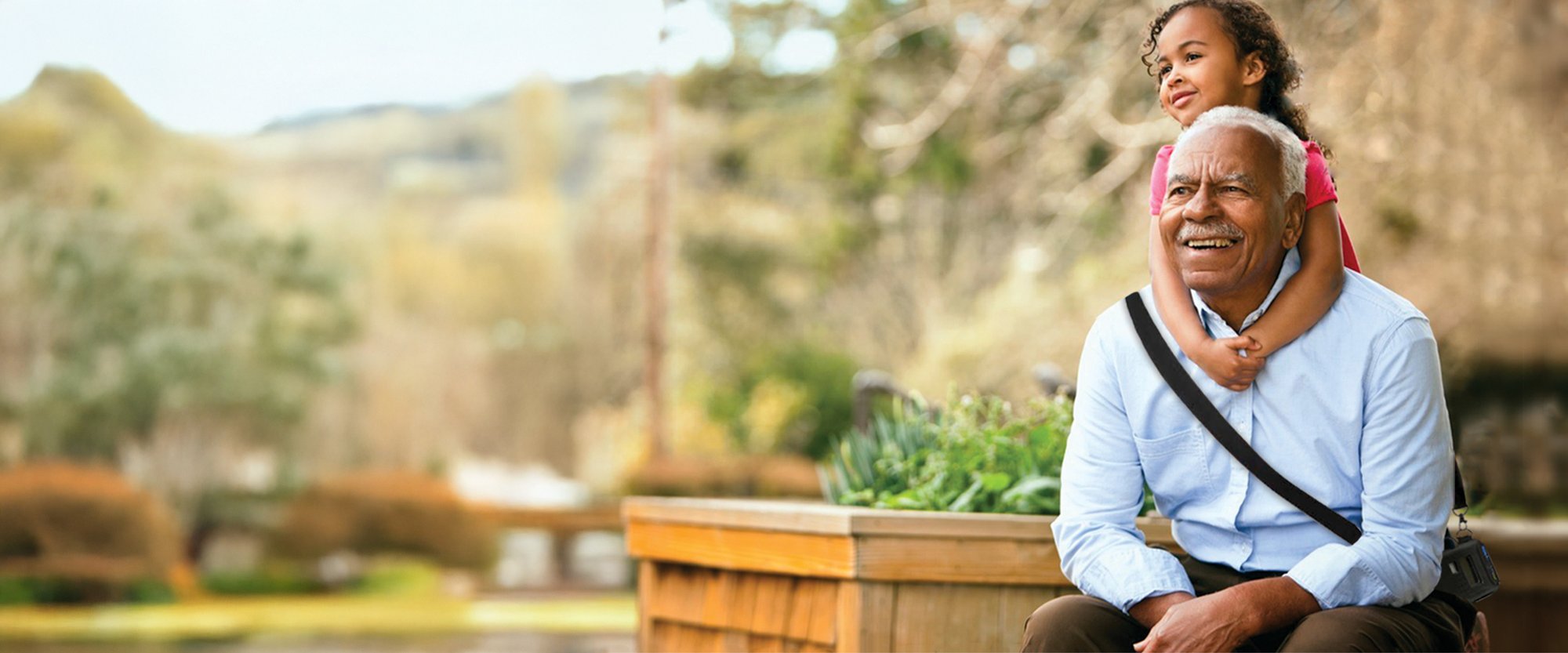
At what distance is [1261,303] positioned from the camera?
2.38 m

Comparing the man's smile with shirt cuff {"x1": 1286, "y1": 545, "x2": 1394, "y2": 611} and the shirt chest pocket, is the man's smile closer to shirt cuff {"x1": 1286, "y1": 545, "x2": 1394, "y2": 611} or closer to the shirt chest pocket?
the shirt chest pocket

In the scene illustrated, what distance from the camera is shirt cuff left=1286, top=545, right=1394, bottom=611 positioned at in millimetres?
2217

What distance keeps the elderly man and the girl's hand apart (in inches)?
1.0

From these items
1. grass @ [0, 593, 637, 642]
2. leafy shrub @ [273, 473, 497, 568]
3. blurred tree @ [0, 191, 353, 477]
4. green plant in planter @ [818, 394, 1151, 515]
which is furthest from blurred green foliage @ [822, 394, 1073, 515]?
blurred tree @ [0, 191, 353, 477]

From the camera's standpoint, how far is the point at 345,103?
2405 cm

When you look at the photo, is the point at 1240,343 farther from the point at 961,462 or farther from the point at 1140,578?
the point at 961,462

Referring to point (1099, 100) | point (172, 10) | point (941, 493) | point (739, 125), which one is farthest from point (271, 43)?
point (941, 493)

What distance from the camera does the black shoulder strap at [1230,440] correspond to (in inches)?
89.8

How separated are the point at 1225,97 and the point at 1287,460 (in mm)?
748

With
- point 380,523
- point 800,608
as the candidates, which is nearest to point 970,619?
point 800,608

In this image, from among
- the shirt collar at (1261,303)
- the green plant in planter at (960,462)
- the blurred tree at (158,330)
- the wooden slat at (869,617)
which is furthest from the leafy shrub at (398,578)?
the shirt collar at (1261,303)

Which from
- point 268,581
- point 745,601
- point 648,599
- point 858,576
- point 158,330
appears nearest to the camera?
point 858,576

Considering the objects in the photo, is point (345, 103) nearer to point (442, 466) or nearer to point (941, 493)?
point (442, 466)

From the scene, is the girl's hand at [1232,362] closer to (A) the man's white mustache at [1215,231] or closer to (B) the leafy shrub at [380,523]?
(A) the man's white mustache at [1215,231]
